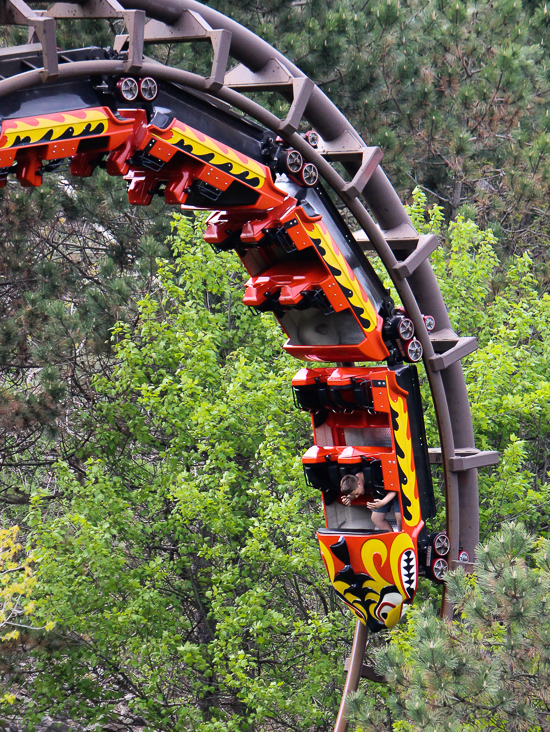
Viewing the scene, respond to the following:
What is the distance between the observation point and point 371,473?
643cm

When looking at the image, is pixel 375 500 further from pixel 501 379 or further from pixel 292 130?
pixel 501 379

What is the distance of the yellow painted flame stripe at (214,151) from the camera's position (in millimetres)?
5277

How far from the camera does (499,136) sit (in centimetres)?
1417

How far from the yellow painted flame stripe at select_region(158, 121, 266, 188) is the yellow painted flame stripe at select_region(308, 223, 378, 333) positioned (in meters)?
0.56

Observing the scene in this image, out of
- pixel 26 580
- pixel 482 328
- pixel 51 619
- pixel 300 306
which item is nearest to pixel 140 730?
pixel 51 619

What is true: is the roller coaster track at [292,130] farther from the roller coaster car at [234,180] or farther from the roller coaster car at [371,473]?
the roller coaster car at [371,473]

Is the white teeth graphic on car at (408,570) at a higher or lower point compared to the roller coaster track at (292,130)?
lower

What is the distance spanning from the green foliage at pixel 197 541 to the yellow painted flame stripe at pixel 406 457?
1.99 metres

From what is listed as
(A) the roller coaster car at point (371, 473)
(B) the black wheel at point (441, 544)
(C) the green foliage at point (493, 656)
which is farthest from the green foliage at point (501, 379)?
(C) the green foliage at point (493, 656)

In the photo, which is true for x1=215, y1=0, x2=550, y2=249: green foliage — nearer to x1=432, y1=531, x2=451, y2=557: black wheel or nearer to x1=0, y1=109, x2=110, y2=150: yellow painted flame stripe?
x1=432, y1=531, x2=451, y2=557: black wheel

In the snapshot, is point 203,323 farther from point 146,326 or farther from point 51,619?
point 51,619

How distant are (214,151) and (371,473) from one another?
2.38 meters

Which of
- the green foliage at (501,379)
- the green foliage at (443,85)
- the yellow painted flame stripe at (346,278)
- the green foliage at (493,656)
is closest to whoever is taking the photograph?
the green foliage at (493,656)

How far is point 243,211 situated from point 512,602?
9.10ft
